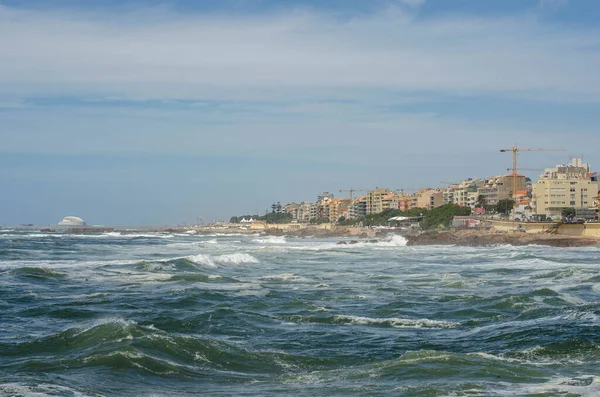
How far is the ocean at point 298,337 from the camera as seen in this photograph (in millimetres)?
11000

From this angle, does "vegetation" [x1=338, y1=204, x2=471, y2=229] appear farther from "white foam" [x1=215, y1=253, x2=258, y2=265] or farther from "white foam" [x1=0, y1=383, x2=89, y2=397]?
"white foam" [x1=0, y1=383, x2=89, y2=397]

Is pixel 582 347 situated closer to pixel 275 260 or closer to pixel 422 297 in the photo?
pixel 422 297

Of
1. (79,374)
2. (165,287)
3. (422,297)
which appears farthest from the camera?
(165,287)

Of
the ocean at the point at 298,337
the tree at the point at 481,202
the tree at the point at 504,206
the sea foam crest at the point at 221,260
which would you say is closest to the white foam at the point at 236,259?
the sea foam crest at the point at 221,260

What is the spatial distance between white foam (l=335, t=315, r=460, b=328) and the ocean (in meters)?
0.02

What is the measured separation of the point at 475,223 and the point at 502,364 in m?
106

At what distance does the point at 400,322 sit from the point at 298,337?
289cm

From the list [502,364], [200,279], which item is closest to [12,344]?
[502,364]

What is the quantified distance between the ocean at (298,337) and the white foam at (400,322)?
0.02 m

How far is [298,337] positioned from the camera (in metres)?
15.2

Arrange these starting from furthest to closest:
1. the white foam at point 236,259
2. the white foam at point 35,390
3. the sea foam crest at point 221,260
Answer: the white foam at point 236,259 < the sea foam crest at point 221,260 < the white foam at point 35,390

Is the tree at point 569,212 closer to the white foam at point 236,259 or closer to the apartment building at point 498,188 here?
the apartment building at point 498,188

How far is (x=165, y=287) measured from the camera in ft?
80.9

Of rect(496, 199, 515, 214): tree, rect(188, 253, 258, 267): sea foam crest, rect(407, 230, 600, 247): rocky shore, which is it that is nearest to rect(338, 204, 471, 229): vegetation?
rect(496, 199, 515, 214): tree
